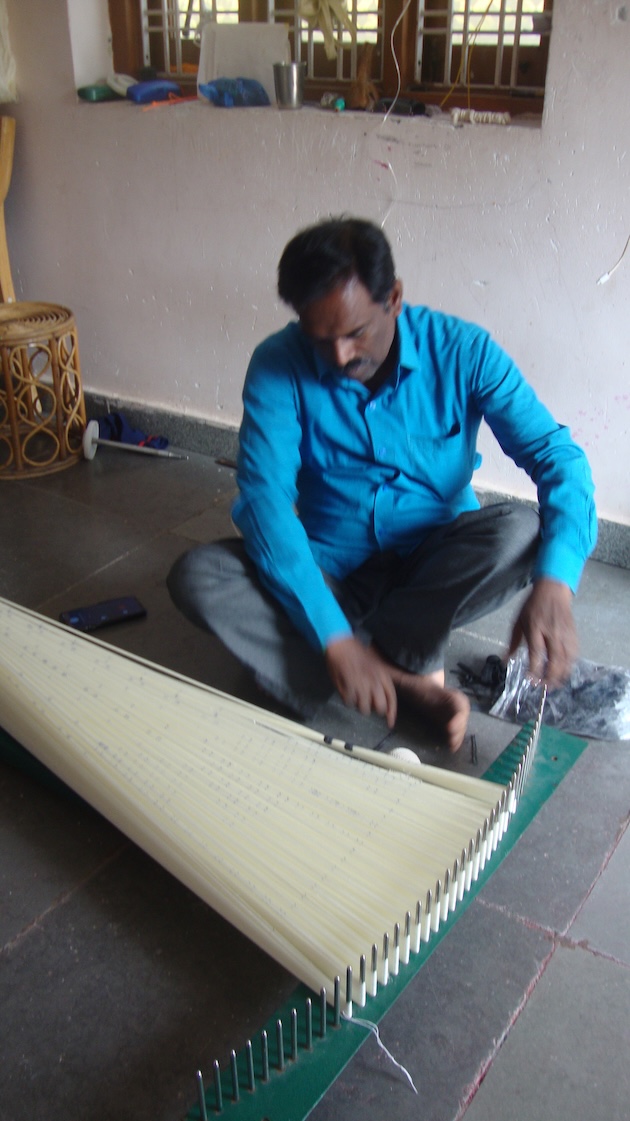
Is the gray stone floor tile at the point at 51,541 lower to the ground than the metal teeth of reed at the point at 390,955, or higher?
lower

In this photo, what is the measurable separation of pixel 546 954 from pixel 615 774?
0.47 meters

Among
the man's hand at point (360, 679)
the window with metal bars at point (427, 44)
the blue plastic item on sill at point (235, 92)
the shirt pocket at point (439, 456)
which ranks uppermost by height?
the window with metal bars at point (427, 44)

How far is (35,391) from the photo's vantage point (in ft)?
10.7

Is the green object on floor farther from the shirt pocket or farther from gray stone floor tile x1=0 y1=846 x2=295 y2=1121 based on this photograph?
the shirt pocket

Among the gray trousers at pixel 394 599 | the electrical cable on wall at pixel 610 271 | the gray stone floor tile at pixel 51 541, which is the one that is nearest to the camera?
the gray trousers at pixel 394 599

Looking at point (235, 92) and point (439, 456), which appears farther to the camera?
point (235, 92)

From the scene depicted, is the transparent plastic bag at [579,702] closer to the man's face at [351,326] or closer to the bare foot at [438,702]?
the bare foot at [438,702]

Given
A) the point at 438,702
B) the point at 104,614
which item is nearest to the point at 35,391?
the point at 104,614

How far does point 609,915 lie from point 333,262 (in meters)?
1.17

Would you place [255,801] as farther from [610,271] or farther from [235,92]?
[235,92]

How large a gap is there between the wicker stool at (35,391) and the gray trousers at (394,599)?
1.45 metres

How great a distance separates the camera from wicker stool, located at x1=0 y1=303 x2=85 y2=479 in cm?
305

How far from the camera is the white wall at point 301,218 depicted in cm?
224

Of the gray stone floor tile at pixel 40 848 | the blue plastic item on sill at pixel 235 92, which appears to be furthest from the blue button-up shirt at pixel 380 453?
the blue plastic item on sill at pixel 235 92
